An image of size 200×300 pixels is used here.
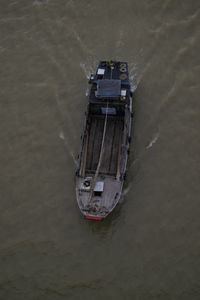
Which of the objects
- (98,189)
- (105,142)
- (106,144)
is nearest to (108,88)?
(105,142)

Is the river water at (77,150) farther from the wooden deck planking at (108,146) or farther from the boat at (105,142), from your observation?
the wooden deck planking at (108,146)

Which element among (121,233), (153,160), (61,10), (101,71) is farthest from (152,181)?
(61,10)

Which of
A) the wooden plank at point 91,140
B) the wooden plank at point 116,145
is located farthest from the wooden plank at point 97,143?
the wooden plank at point 116,145

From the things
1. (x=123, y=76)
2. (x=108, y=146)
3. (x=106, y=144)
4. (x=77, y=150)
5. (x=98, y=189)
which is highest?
(x=123, y=76)

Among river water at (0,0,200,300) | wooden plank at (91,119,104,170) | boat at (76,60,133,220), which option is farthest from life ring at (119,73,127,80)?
wooden plank at (91,119,104,170)

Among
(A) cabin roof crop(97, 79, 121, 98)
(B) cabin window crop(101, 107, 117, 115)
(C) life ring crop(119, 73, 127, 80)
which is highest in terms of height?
(C) life ring crop(119, 73, 127, 80)

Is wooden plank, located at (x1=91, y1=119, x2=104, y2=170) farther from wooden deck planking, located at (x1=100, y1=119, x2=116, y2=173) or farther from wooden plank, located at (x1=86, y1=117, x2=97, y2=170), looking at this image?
wooden deck planking, located at (x1=100, y1=119, x2=116, y2=173)

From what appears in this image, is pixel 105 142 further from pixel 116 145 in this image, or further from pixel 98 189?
pixel 98 189
